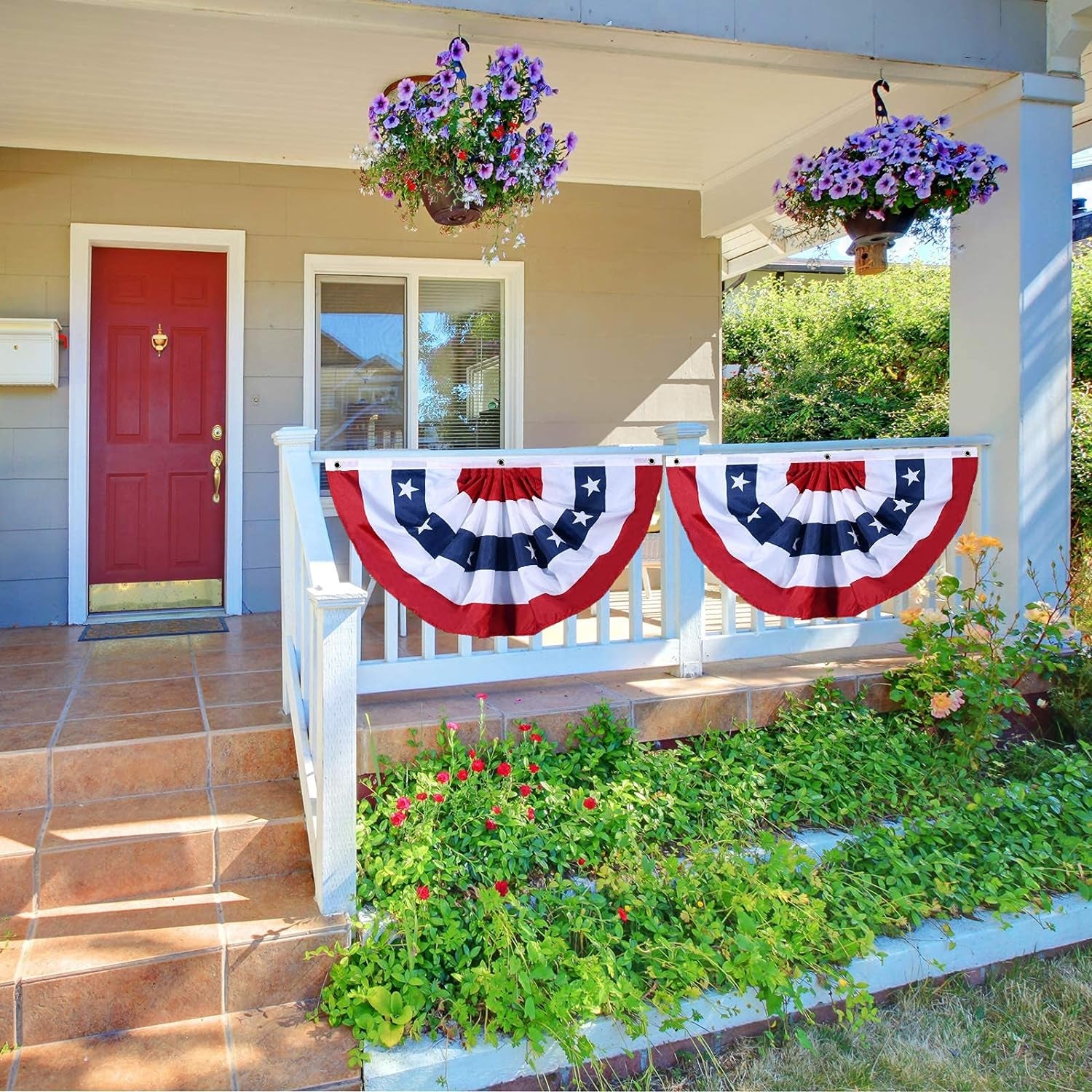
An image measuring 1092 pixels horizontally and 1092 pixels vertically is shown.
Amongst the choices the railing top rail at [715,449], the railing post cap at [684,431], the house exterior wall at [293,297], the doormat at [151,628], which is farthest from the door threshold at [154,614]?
the railing post cap at [684,431]

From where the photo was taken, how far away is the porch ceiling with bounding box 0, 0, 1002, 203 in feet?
10.9

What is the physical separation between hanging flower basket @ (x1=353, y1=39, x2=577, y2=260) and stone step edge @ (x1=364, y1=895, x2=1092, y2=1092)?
2.60 m

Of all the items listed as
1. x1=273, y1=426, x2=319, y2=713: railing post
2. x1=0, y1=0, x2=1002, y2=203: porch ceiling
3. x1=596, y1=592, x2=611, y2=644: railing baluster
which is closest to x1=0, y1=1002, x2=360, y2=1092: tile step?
x1=273, y1=426, x2=319, y2=713: railing post

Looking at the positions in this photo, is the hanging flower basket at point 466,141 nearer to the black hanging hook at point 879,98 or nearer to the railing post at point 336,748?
the black hanging hook at point 879,98

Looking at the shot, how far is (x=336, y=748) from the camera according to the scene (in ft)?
8.00

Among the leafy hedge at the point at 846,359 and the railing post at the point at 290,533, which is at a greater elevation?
the leafy hedge at the point at 846,359

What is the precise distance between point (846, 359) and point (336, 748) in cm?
840

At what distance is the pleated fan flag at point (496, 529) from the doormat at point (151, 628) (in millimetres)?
1871

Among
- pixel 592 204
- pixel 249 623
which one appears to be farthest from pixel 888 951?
pixel 592 204

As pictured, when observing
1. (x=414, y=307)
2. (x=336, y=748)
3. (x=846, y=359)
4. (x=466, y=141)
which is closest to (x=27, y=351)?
(x=414, y=307)

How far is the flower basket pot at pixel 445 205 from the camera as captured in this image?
3.28 meters

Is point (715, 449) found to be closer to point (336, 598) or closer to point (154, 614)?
point (336, 598)

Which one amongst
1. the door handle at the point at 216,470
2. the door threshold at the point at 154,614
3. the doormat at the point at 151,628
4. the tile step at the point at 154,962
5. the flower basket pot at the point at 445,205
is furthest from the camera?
the door handle at the point at 216,470

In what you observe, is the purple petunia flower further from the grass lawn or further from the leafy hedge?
the leafy hedge
